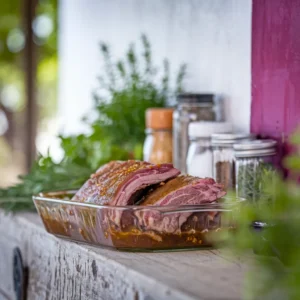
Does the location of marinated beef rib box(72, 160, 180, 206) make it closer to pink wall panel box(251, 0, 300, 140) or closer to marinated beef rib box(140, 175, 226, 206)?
marinated beef rib box(140, 175, 226, 206)

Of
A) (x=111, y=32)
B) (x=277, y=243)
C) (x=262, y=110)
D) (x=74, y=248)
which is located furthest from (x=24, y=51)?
(x=277, y=243)

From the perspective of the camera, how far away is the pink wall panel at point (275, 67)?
4.96 feet

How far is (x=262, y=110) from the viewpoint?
1644mm

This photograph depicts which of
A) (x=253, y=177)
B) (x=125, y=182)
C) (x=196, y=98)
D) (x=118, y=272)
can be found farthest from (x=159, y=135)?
(x=118, y=272)

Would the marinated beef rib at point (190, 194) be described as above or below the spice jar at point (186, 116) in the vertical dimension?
below

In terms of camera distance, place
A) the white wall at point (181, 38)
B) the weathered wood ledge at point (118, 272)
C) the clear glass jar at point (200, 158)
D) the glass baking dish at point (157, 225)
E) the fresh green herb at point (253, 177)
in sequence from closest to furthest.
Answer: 1. the weathered wood ledge at point (118, 272)
2. the glass baking dish at point (157, 225)
3. the fresh green herb at point (253, 177)
4. the clear glass jar at point (200, 158)
5. the white wall at point (181, 38)

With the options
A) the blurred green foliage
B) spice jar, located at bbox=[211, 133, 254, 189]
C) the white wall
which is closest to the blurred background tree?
the white wall

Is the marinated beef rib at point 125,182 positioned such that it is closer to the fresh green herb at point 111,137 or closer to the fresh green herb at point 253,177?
the fresh green herb at point 253,177

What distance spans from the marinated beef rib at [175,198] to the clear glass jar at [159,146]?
60cm

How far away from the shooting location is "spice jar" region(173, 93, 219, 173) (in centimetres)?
178

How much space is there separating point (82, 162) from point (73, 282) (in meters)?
0.70

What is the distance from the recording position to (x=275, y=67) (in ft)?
5.20

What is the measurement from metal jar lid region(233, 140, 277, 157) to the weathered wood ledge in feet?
0.98

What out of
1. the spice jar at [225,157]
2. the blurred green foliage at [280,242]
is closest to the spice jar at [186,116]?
the spice jar at [225,157]
